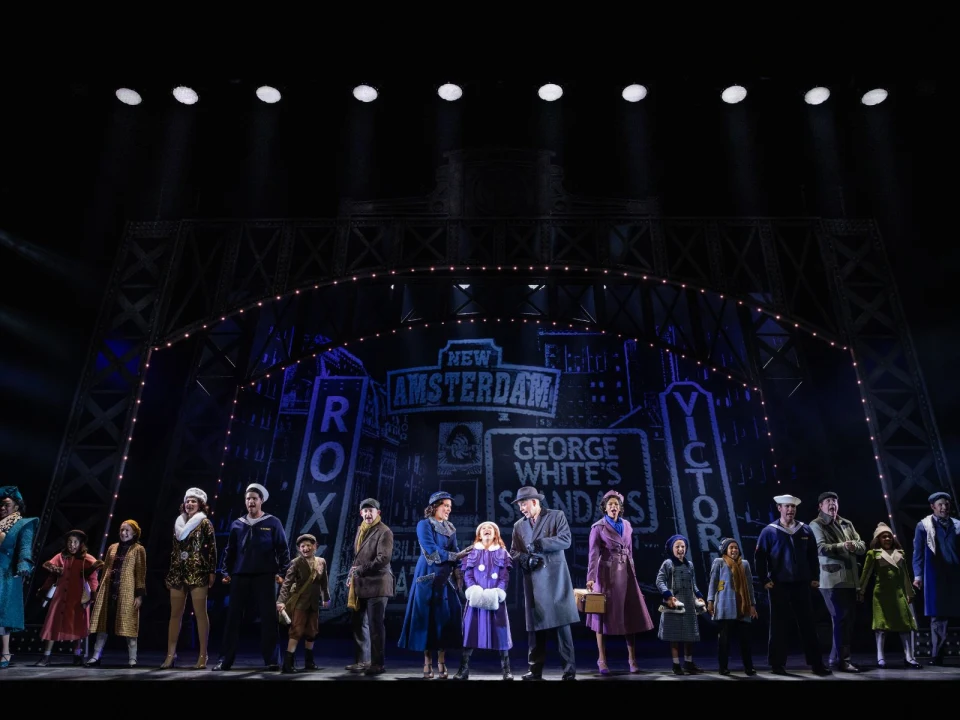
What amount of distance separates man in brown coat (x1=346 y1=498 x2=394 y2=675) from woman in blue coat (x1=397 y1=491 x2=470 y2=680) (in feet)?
0.84

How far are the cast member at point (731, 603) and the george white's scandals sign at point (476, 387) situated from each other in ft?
17.1

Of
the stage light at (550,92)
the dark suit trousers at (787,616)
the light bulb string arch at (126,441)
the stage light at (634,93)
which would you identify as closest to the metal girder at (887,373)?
the dark suit trousers at (787,616)

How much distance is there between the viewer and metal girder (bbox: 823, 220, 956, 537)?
25.2 feet

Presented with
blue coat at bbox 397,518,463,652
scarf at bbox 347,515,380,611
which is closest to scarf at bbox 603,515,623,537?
blue coat at bbox 397,518,463,652

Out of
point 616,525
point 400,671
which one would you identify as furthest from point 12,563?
point 616,525

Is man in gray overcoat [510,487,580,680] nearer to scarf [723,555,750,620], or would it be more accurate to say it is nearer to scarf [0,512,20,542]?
scarf [723,555,750,620]

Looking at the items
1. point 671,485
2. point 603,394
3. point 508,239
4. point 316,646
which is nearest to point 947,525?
point 671,485

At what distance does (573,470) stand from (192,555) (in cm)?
673

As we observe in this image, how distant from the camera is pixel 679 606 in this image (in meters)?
6.17

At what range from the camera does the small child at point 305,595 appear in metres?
6.16

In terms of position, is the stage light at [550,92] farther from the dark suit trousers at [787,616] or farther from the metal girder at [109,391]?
the dark suit trousers at [787,616]

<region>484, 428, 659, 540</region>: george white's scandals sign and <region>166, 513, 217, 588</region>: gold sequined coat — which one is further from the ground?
<region>484, 428, 659, 540</region>: george white's scandals sign

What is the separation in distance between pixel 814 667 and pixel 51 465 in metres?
9.41
